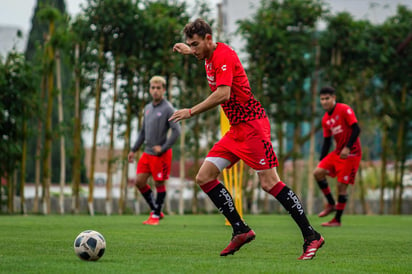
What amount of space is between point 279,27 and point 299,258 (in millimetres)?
13510

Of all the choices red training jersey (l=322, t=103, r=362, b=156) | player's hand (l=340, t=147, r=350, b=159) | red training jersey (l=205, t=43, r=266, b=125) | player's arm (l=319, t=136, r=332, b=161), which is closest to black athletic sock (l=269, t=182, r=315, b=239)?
red training jersey (l=205, t=43, r=266, b=125)

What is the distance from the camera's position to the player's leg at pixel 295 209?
5488 mm

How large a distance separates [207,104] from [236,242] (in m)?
1.14

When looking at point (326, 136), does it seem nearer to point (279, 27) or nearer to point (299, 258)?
point (299, 258)

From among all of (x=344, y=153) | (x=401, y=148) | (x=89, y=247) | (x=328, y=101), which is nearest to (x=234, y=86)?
(x=89, y=247)

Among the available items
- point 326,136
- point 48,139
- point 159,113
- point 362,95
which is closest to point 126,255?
point 159,113

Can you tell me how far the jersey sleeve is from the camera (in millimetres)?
5527

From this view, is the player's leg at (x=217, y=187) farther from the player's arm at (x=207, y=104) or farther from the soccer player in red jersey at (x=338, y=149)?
the soccer player in red jersey at (x=338, y=149)

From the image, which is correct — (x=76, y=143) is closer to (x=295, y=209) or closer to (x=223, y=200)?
(x=223, y=200)

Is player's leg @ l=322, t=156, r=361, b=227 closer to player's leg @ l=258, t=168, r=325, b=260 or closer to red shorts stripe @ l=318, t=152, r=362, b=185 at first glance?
red shorts stripe @ l=318, t=152, r=362, b=185

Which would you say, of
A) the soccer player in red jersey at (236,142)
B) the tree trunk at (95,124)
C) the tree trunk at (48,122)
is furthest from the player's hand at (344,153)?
the tree trunk at (48,122)

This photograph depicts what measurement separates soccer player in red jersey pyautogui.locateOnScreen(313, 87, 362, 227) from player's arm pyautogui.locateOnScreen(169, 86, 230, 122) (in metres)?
5.15

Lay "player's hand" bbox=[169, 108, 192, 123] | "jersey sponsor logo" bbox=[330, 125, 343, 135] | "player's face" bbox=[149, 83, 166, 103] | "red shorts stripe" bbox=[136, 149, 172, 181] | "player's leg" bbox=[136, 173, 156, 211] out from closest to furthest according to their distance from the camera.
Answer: "player's hand" bbox=[169, 108, 192, 123] → "player's face" bbox=[149, 83, 166, 103] → "red shorts stripe" bbox=[136, 149, 172, 181] → "player's leg" bbox=[136, 173, 156, 211] → "jersey sponsor logo" bbox=[330, 125, 343, 135]

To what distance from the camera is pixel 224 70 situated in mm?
5574
